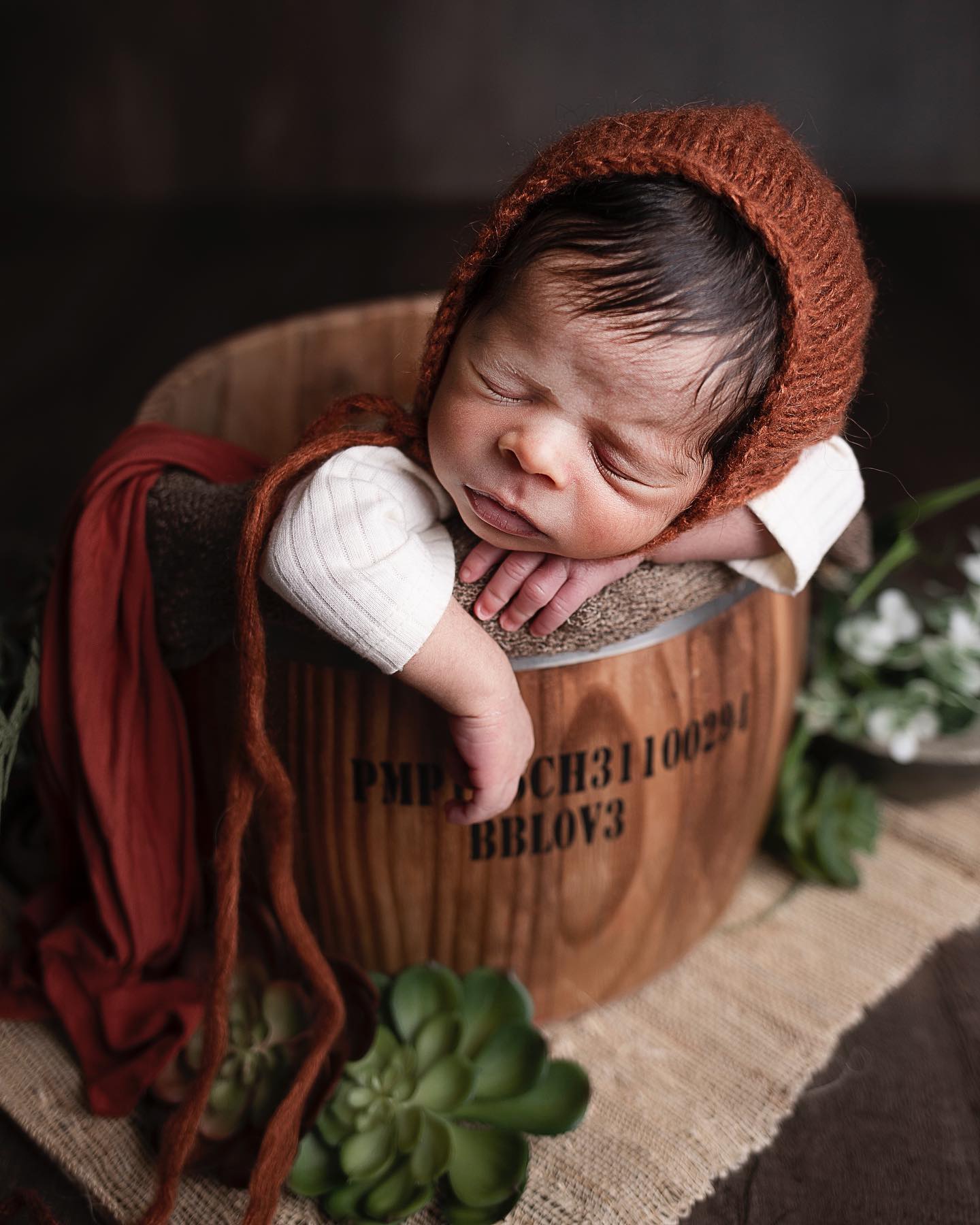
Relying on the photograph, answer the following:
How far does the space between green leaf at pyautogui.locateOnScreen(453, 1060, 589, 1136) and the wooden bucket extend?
0.11m

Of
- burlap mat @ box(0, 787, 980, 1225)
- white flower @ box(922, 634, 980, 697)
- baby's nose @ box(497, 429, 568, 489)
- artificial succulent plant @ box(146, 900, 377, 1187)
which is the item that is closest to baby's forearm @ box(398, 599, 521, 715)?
baby's nose @ box(497, 429, 568, 489)

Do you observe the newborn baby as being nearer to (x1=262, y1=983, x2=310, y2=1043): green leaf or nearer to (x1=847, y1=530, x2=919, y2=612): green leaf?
(x1=262, y1=983, x2=310, y2=1043): green leaf

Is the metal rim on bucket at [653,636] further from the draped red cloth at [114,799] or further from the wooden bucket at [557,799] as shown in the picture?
the draped red cloth at [114,799]

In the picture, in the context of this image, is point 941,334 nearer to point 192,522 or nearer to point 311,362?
point 311,362

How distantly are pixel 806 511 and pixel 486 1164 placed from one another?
0.60 metres

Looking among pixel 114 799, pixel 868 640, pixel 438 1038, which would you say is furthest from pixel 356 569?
pixel 868 640

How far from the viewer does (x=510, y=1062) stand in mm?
1056

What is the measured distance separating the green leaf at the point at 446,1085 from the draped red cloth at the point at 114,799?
0.22 m

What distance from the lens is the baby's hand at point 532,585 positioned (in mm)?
908

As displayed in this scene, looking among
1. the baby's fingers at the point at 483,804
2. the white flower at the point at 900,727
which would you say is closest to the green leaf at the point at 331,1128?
the baby's fingers at the point at 483,804

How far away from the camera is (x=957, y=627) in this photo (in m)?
1.40

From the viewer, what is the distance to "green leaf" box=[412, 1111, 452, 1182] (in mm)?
975

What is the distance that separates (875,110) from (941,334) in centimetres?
118

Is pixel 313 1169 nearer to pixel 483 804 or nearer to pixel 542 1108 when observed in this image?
pixel 542 1108
